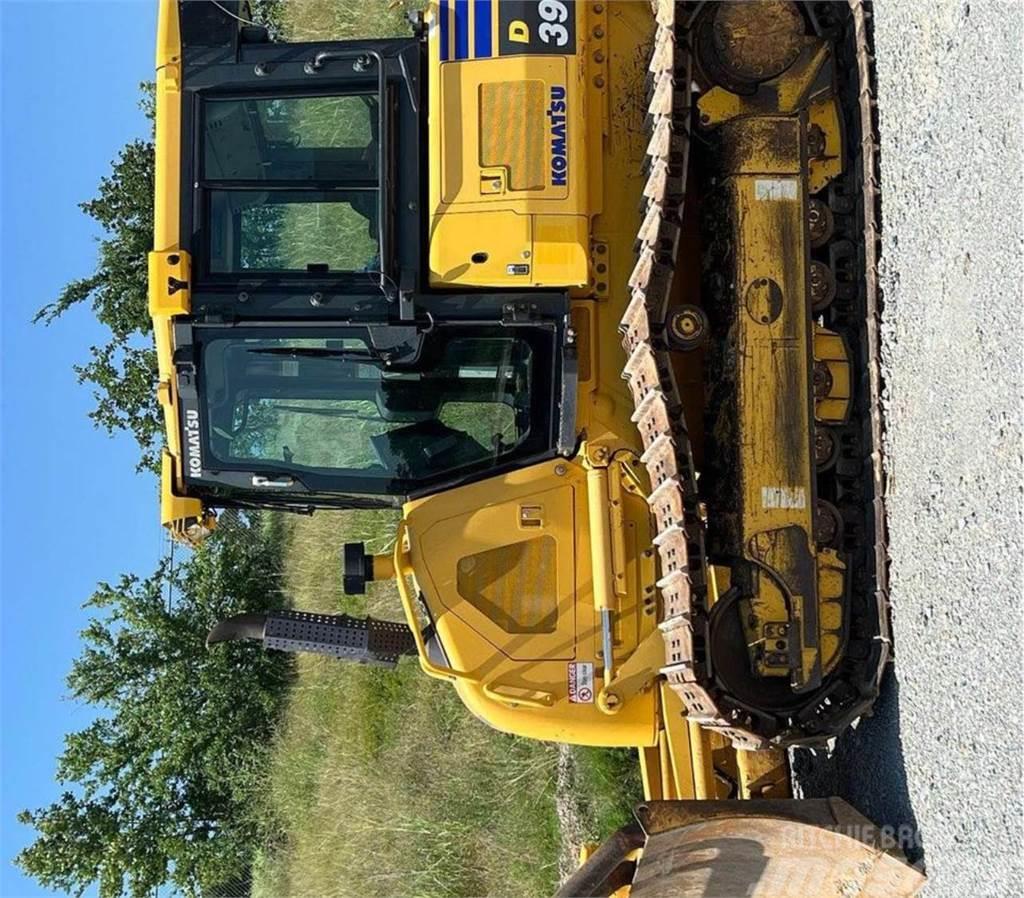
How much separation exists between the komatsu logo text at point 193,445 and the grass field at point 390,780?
383 cm

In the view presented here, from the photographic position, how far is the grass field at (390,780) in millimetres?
8188

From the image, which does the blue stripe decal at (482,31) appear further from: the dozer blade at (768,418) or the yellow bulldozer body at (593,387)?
the dozer blade at (768,418)

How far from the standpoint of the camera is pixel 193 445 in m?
5.16

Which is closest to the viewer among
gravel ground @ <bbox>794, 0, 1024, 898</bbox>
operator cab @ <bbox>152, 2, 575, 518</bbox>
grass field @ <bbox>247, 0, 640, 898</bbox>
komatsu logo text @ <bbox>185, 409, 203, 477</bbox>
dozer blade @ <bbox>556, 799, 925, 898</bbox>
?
gravel ground @ <bbox>794, 0, 1024, 898</bbox>

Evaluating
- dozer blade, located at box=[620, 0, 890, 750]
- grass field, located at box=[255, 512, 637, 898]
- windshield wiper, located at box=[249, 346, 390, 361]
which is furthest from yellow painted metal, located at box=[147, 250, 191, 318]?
grass field, located at box=[255, 512, 637, 898]

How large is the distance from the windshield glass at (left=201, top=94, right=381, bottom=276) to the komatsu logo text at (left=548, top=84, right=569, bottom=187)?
32.6 inches

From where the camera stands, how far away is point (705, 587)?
4574 millimetres

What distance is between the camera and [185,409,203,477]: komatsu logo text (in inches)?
201

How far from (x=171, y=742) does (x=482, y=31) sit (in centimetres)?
868

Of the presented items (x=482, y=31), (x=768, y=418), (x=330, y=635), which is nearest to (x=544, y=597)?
(x=330, y=635)

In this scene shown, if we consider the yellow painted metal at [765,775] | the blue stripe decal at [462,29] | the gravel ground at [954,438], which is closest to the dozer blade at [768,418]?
the gravel ground at [954,438]

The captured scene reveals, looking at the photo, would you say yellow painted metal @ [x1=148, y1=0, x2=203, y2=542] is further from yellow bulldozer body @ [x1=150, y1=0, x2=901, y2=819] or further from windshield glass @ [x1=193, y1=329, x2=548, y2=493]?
windshield glass @ [x1=193, y1=329, x2=548, y2=493]

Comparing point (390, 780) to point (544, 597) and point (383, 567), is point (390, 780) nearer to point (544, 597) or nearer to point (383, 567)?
point (383, 567)

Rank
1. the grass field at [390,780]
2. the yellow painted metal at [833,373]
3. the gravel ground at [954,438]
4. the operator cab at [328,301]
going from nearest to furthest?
the gravel ground at [954,438], the yellow painted metal at [833,373], the operator cab at [328,301], the grass field at [390,780]
